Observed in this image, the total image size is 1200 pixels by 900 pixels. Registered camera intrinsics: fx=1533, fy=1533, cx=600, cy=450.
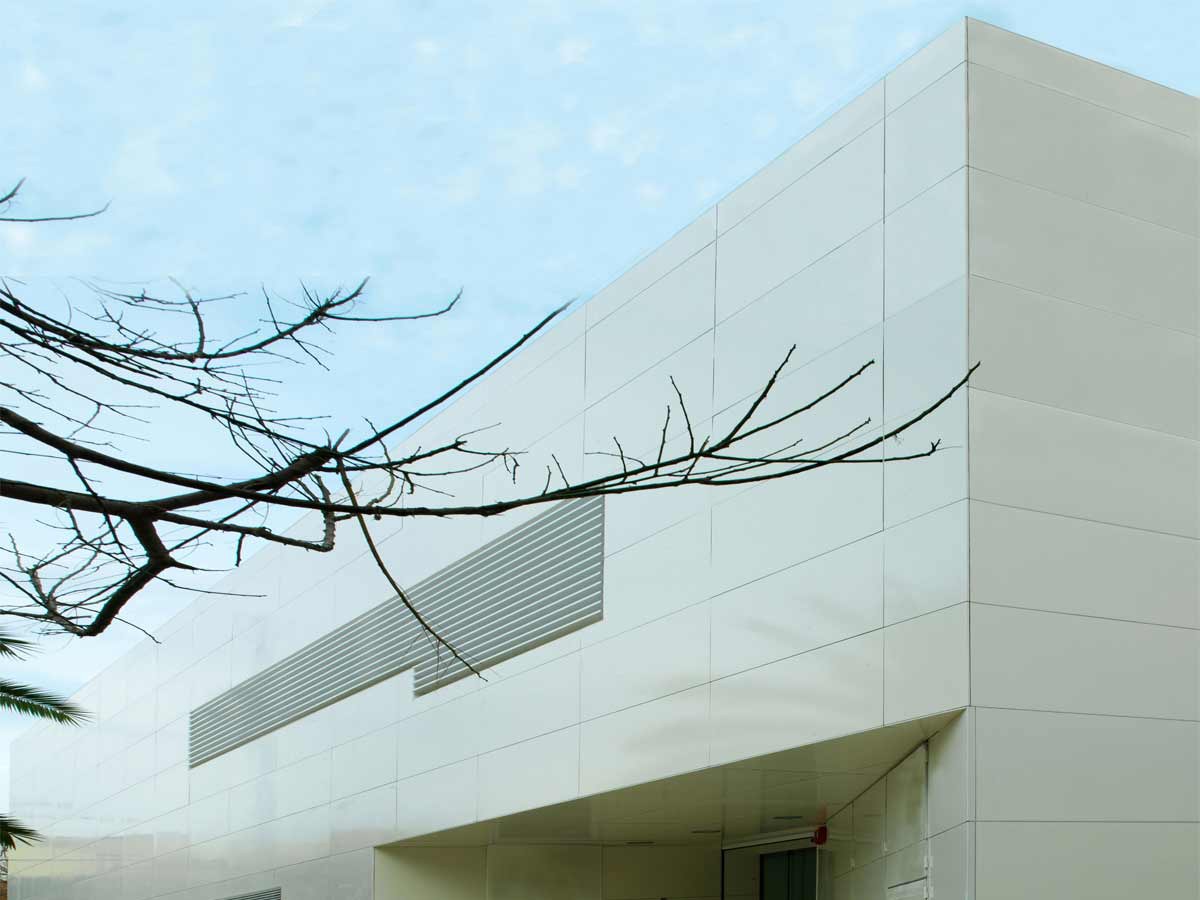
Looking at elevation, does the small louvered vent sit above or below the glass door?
above

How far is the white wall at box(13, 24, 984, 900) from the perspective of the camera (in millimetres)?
9547

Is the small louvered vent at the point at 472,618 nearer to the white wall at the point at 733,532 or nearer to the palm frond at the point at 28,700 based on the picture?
the white wall at the point at 733,532

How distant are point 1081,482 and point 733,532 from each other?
269 cm

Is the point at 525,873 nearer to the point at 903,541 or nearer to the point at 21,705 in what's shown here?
the point at 21,705

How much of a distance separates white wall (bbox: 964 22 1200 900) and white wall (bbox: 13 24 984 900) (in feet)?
0.94

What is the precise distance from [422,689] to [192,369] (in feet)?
41.8

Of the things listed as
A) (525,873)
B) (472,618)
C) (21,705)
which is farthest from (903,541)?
(21,705)

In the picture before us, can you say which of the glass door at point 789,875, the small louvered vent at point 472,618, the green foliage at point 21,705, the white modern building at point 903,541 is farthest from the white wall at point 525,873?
the green foliage at point 21,705

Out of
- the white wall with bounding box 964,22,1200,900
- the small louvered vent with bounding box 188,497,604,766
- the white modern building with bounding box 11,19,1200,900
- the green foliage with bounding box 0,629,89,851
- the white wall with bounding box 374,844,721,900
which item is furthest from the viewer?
the green foliage with bounding box 0,629,89,851

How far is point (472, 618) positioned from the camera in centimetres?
1548

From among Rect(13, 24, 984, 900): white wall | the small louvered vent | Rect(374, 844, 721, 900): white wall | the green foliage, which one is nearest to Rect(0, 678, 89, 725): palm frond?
the green foliage

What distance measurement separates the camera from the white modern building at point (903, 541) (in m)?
9.05

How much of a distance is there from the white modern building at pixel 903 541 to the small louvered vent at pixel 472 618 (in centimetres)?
6

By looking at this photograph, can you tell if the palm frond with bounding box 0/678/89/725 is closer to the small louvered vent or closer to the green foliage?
the green foliage
